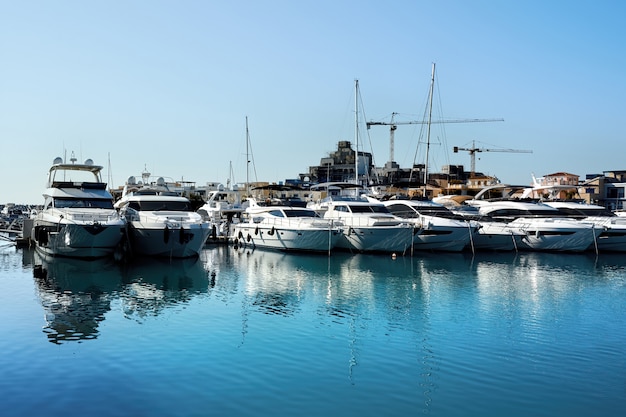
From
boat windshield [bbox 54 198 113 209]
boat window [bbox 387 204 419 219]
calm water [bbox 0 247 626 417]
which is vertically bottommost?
calm water [bbox 0 247 626 417]

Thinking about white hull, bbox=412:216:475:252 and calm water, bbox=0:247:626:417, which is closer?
calm water, bbox=0:247:626:417

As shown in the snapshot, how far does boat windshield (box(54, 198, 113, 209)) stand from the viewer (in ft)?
108

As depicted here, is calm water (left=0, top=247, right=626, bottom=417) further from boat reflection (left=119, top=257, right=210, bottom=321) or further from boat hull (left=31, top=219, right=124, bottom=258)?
boat hull (left=31, top=219, right=124, bottom=258)

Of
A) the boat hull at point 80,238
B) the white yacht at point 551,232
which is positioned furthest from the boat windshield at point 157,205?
the white yacht at point 551,232

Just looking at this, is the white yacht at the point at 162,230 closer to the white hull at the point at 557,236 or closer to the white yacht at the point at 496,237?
the white yacht at the point at 496,237

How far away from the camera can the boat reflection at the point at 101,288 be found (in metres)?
17.3

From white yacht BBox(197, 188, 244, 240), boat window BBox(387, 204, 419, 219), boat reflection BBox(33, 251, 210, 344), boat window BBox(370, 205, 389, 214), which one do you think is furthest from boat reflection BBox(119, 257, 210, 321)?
boat window BBox(387, 204, 419, 219)

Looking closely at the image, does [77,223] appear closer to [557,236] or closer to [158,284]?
[158,284]

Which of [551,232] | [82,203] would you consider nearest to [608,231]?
[551,232]

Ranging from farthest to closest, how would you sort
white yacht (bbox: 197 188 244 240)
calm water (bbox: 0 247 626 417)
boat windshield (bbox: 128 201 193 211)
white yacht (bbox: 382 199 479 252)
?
white yacht (bbox: 197 188 244 240) < white yacht (bbox: 382 199 479 252) < boat windshield (bbox: 128 201 193 211) < calm water (bbox: 0 247 626 417)

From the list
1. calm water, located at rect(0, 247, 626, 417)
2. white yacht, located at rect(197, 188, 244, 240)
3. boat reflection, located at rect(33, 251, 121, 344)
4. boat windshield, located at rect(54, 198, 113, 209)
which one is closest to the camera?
calm water, located at rect(0, 247, 626, 417)

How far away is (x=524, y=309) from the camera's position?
2017 centimetres

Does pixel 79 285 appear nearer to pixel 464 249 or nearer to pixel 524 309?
pixel 524 309

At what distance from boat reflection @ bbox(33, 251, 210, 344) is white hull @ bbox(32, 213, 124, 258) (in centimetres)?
60
